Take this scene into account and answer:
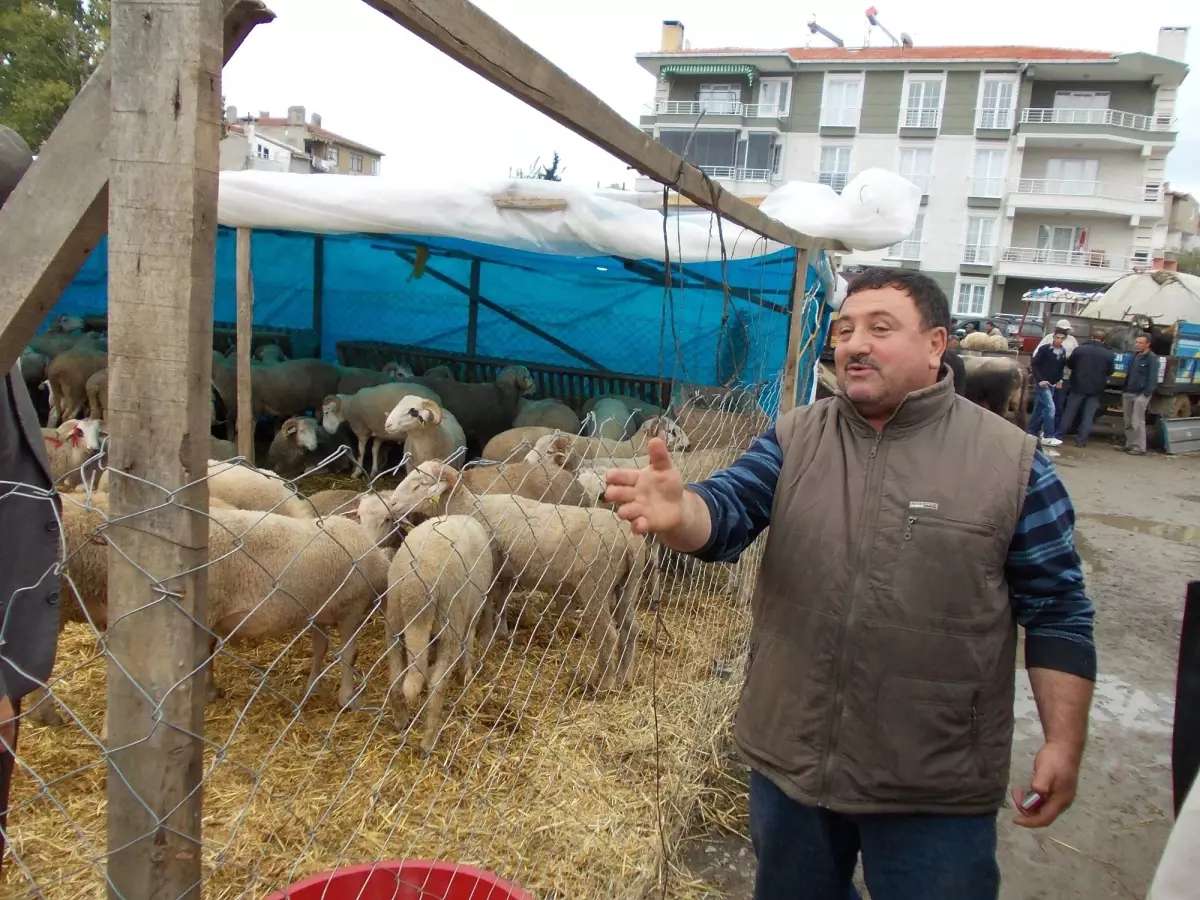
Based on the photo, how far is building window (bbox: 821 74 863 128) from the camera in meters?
39.3

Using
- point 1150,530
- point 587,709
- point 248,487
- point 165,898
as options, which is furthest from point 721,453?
point 1150,530

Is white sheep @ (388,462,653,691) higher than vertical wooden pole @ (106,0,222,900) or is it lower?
lower

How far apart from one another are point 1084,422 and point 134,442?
15922mm

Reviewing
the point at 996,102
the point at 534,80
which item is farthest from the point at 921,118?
the point at 534,80

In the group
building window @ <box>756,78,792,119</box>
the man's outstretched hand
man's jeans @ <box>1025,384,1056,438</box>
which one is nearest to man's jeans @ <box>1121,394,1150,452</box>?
man's jeans @ <box>1025,384,1056,438</box>

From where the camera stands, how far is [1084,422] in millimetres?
14109

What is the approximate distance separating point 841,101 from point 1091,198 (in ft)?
40.5

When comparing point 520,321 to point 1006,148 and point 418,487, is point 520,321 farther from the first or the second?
point 1006,148

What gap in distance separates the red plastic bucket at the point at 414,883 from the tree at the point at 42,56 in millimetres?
28251

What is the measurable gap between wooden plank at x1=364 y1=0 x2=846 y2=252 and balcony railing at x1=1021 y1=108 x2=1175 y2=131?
42.2 metres

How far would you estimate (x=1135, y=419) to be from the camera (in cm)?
1372

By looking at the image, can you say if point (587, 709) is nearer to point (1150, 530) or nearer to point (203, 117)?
point (203, 117)

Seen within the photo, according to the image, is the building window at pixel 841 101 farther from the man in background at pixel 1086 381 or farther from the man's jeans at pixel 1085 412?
the man's jeans at pixel 1085 412

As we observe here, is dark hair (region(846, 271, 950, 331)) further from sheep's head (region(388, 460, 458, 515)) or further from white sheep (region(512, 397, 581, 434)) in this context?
white sheep (region(512, 397, 581, 434))
